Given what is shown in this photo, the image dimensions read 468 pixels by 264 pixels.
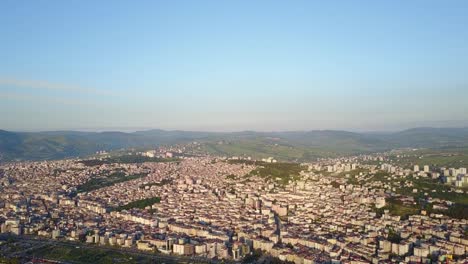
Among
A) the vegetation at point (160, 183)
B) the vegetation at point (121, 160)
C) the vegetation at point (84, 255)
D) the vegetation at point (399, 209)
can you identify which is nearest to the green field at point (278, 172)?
the vegetation at point (160, 183)

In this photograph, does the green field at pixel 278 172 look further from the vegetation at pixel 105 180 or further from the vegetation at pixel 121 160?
the vegetation at pixel 121 160

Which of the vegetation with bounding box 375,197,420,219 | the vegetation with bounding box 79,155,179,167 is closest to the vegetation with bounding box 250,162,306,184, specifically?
the vegetation with bounding box 375,197,420,219

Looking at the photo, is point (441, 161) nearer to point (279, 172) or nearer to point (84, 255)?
point (279, 172)

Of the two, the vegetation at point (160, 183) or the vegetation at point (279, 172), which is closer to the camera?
the vegetation at point (160, 183)

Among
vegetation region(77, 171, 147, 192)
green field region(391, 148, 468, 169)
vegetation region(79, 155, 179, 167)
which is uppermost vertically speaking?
green field region(391, 148, 468, 169)

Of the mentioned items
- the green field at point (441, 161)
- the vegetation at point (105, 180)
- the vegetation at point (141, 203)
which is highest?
the green field at point (441, 161)

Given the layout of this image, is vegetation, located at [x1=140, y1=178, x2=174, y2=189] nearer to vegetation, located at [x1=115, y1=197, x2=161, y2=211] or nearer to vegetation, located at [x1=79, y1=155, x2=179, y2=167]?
vegetation, located at [x1=115, y1=197, x2=161, y2=211]

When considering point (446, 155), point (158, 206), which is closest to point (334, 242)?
point (158, 206)

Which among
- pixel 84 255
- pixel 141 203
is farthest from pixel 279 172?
pixel 84 255

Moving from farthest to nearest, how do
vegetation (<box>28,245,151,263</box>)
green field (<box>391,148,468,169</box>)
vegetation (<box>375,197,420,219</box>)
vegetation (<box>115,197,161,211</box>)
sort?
green field (<box>391,148,468,169</box>)
vegetation (<box>115,197,161,211</box>)
vegetation (<box>375,197,420,219</box>)
vegetation (<box>28,245,151,263</box>)

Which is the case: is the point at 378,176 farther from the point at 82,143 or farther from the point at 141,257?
the point at 82,143
